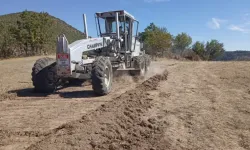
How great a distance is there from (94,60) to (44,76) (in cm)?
148

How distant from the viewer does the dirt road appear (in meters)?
4.12

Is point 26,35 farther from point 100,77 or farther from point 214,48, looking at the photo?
point 214,48

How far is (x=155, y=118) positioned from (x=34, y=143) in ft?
7.55

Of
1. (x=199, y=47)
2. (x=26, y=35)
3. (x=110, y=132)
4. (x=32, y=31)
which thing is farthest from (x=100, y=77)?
(x=199, y=47)

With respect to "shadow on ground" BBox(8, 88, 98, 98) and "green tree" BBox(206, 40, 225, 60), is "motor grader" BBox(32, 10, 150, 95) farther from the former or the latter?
"green tree" BBox(206, 40, 225, 60)

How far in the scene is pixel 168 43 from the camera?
47.4 m

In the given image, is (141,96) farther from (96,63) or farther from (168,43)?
(168,43)

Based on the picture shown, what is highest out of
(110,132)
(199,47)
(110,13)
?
(110,13)

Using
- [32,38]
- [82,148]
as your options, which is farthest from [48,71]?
[32,38]

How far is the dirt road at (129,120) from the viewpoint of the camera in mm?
4117

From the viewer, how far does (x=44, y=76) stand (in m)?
8.07

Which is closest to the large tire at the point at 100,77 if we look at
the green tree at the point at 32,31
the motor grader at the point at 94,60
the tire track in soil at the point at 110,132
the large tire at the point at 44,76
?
the motor grader at the point at 94,60

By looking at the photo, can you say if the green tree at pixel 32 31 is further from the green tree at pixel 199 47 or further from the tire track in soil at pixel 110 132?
the green tree at pixel 199 47

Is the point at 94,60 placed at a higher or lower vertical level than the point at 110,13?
lower
